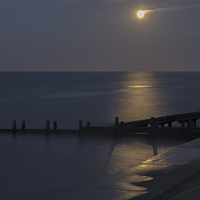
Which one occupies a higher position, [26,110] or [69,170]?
[26,110]

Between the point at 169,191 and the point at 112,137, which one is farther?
the point at 112,137

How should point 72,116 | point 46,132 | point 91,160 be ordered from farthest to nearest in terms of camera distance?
point 72,116
point 46,132
point 91,160

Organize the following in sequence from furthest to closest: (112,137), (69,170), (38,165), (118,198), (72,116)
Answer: (72,116)
(112,137)
(38,165)
(69,170)
(118,198)

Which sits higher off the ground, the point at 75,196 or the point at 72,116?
the point at 72,116

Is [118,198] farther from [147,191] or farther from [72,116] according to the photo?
[72,116]

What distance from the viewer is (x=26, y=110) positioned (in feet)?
239

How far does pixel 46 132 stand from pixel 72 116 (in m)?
36.2

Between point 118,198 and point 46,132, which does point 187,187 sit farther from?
point 46,132

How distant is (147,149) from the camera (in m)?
21.9

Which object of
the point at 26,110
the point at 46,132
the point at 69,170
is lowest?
the point at 69,170

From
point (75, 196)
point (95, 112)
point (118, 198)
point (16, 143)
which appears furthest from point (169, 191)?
point (95, 112)

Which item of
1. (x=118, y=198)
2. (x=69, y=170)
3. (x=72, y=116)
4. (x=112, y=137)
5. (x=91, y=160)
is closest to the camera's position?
(x=118, y=198)

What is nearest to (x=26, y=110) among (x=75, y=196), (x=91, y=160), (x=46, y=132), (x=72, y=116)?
(x=72, y=116)

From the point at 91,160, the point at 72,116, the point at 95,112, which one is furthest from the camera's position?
the point at 95,112
